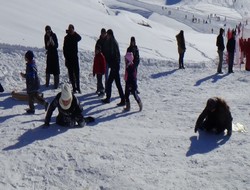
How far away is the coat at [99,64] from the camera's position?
1205cm

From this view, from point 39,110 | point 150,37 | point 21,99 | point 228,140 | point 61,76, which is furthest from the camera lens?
point 150,37

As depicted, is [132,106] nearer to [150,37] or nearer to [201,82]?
[201,82]

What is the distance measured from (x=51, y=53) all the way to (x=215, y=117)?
505 centimetres

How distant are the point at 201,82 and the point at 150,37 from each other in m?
11.0

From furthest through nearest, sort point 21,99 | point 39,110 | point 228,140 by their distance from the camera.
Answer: point 21,99 < point 39,110 < point 228,140

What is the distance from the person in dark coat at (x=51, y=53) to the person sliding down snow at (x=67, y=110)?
3302 mm

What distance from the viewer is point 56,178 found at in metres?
7.10

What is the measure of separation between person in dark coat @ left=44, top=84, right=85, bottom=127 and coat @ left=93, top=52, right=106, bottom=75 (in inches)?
113

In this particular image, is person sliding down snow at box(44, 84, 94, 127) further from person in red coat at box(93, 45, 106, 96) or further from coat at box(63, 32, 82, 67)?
coat at box(63, 32, 82, 67)

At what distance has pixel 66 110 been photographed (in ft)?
29.9

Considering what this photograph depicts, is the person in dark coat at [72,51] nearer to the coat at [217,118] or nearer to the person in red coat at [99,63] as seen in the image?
the person in red coat at [99,63]

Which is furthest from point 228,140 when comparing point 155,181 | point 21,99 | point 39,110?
point 21,99

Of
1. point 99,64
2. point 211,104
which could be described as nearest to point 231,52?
point 99,64

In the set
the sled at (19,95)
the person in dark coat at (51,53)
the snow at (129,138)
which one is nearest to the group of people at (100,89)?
the person in dark coat at (51,53)
